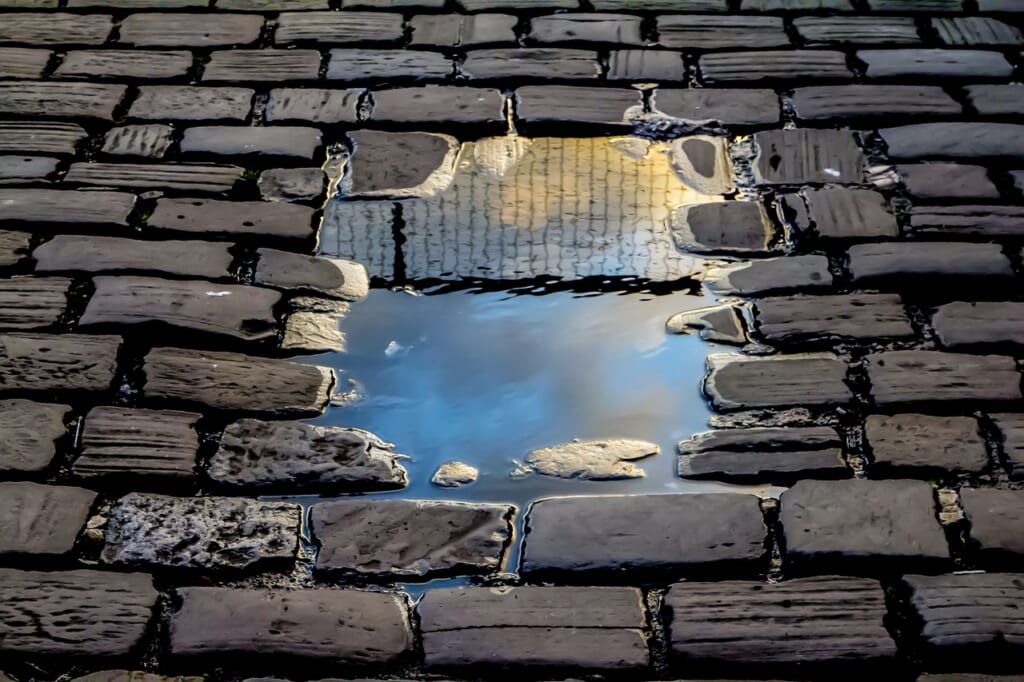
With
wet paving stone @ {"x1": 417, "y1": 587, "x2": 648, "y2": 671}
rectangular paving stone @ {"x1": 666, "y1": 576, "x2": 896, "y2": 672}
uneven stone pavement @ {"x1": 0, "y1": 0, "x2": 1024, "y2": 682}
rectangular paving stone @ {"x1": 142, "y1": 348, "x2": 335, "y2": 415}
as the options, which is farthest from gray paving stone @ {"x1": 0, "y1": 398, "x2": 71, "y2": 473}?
rectangular paving stone @ {"x1": 666, "y1": 576, "x2": 896, "y2": 672}

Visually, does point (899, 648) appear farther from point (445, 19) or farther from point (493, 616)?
point (445, 19)

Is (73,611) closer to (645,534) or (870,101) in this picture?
(645,534)

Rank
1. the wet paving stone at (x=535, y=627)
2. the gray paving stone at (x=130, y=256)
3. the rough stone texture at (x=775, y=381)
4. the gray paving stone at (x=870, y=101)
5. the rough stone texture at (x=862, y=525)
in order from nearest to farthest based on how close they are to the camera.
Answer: the wet paving stone at (x=535, y=627), the rough stone texture at (x=862, y=525), the rough stone texture at (x=775, y=381), the gray paving stone at (x=130, y=256), the gray paving stone at (x=870, y=101)

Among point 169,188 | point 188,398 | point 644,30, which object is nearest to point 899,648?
point 188,398

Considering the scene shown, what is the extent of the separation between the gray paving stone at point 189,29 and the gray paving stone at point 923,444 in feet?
8.06

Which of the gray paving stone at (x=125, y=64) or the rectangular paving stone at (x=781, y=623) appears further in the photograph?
the gray paving stone at (x=125, y=64)

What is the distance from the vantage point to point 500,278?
292 cm

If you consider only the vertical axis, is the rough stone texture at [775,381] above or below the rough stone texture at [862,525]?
above

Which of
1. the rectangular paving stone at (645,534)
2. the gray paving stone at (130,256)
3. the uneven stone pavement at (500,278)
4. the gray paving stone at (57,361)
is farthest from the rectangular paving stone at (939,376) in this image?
the gray paving stone at (57,361)

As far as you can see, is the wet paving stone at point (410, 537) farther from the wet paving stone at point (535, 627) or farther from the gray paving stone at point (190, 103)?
the gray paving stone at point (190, 103)

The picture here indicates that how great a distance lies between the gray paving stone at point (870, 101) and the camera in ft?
11.4

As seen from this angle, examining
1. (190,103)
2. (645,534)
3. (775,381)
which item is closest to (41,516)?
(645,534)

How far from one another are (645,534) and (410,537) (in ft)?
1.42

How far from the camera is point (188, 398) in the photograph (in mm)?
2512
